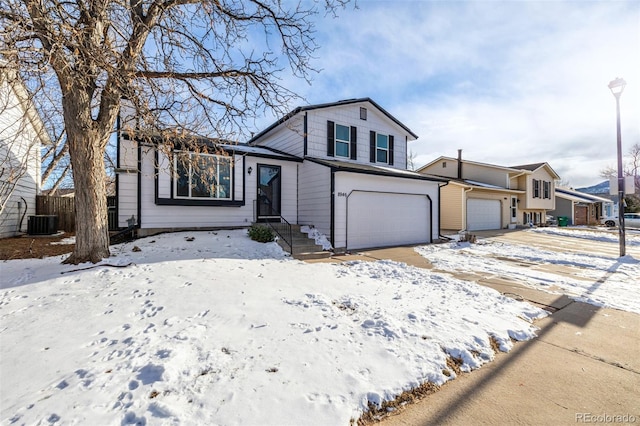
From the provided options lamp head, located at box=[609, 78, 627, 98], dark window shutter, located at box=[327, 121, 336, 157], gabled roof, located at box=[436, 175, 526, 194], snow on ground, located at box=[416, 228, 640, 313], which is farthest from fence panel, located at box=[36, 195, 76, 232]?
lamp head, located at box=[609, 78, 627, 98]

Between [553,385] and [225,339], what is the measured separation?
3.22 meters

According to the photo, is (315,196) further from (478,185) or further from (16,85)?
(478,185)

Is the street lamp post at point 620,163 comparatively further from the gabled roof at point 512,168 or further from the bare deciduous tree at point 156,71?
the gabled roof at point 512,168

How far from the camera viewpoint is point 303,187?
37.9 ft

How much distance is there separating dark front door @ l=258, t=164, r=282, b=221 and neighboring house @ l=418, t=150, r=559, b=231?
→ 474 inches

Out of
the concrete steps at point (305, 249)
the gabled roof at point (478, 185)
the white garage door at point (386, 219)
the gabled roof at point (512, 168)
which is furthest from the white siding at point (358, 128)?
the gabled roof at point (512, 168)

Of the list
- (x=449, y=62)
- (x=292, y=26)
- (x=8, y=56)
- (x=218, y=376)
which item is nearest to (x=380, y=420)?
(x=218, y=376)

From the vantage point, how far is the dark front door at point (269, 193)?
1134 centimetres

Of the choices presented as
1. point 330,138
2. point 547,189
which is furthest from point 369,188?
point 547,189

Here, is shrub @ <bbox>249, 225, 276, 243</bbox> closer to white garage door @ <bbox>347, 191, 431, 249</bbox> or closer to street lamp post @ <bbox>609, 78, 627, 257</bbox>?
white garage door @ <bbox>347, 191, 431, 249</bbox>

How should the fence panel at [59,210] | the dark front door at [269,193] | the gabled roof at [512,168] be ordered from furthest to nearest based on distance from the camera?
the gabled roof at [512,168]
the fence panel at [59,210]
the dark front door at [269,193]

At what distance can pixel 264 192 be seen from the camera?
11422mm

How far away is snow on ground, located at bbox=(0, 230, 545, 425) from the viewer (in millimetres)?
2061

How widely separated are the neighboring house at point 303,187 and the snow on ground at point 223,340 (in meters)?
3.98
